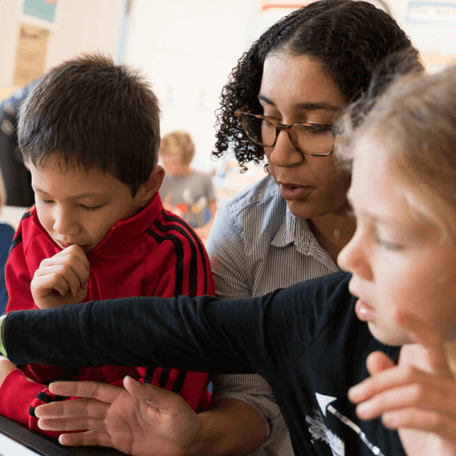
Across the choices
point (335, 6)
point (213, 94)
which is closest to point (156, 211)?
point (335, 6)

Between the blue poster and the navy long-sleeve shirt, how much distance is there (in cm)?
418

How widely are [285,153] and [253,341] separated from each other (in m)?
0.37

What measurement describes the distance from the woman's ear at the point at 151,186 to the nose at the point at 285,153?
0.21m

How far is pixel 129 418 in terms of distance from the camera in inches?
30.4

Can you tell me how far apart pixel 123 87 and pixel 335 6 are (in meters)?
0.42

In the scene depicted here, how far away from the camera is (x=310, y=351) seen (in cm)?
69

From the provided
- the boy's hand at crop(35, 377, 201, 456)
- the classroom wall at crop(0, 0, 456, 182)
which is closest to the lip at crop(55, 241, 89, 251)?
the boy's hand at crop(35, 377, 201, 456)

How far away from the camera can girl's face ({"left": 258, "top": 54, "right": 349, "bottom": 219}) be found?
0.93 metres

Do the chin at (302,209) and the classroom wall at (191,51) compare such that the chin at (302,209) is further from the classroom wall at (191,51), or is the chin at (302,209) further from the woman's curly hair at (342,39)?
the classroom wall at (191,51)

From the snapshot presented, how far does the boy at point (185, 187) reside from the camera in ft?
12.4

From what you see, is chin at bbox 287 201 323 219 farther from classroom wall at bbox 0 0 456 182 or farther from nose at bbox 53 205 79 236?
classroom wall at bbox 0 0 456 182

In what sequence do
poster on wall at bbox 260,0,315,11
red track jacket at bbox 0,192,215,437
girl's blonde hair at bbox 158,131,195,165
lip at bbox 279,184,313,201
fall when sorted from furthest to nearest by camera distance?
→ poster on wall at bbox 260,0,315,11
girl's blonde hair at bbox 158,131,195,165
lip at bbox 279,184,313,201
red track jacket at bbox 0,192,215,437

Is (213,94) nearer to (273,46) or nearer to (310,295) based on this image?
(273,46)

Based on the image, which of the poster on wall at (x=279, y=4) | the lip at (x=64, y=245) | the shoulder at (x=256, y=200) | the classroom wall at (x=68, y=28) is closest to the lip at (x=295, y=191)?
the shoulder at (x=256, y=200)
